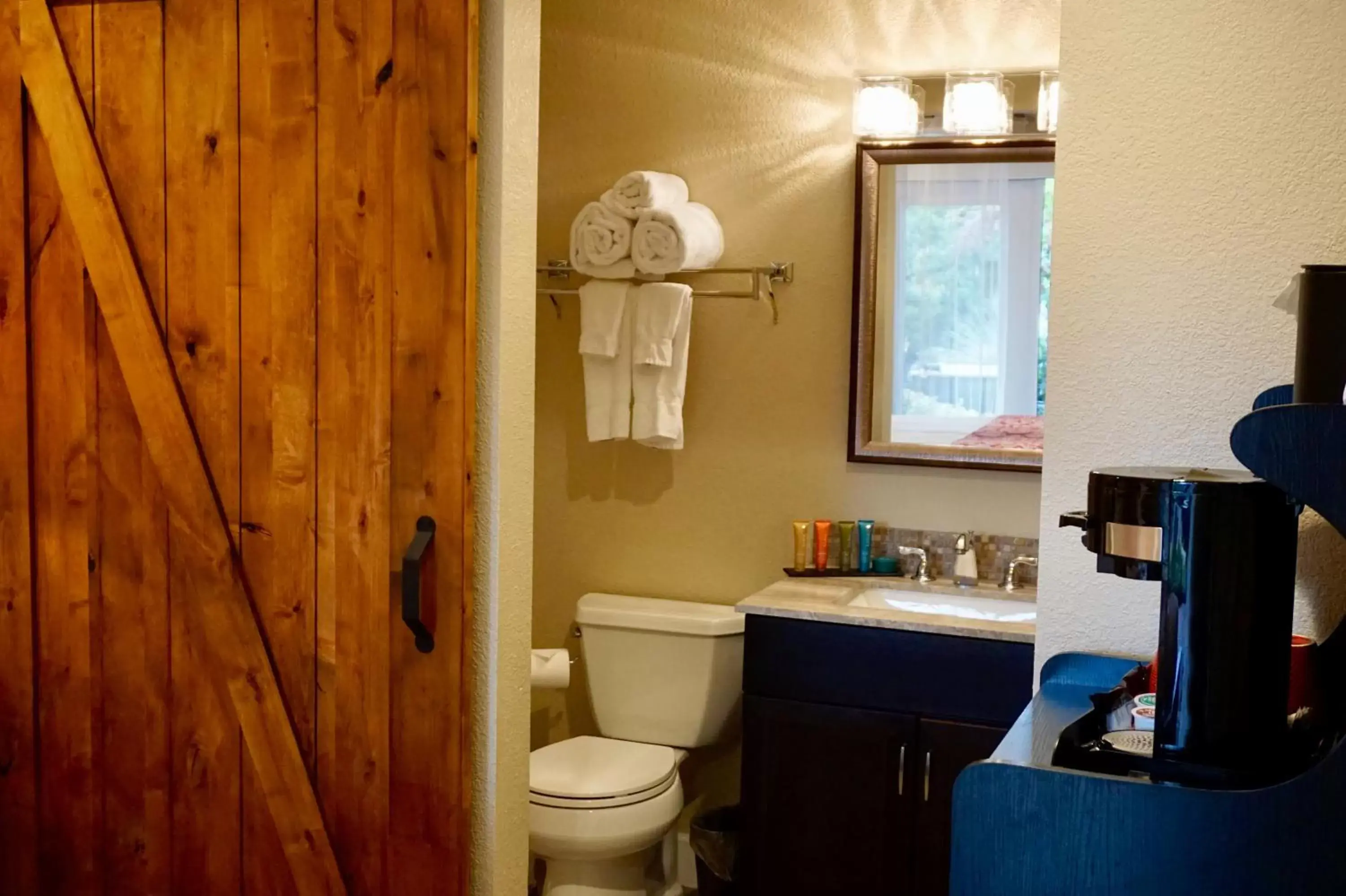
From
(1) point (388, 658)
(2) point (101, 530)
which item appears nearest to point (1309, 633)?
(1) point (388, 658)

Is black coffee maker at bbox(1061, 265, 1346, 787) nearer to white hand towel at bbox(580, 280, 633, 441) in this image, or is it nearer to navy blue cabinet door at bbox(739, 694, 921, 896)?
navy blue cabinet door at bbox(739, 694, 921, 896)

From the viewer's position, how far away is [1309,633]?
1.71m

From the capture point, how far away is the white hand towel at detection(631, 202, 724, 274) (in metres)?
3.10

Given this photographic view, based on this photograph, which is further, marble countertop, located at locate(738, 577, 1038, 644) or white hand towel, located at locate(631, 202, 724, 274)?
white hand towel, located at locate(631, 202, 724, 274)

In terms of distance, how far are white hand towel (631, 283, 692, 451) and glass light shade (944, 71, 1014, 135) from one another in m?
0.76

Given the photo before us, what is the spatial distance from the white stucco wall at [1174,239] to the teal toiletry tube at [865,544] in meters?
1.32

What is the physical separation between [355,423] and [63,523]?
59 centimetres

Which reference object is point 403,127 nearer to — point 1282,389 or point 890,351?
point 1282,389

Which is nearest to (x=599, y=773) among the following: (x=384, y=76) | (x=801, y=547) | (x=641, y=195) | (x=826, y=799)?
(x=826, y=799)

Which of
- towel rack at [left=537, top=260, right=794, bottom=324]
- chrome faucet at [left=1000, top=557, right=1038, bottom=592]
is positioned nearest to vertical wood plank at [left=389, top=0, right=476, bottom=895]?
towel rack at [left=537, top=260, right=794, bottom=324]

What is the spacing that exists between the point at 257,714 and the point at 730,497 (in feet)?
5.06

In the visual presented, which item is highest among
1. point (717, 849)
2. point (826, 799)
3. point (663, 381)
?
point (663, 381)

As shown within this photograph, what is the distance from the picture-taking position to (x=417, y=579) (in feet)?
6.54

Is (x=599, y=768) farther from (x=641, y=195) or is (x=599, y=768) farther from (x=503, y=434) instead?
(x=641, y=195)
